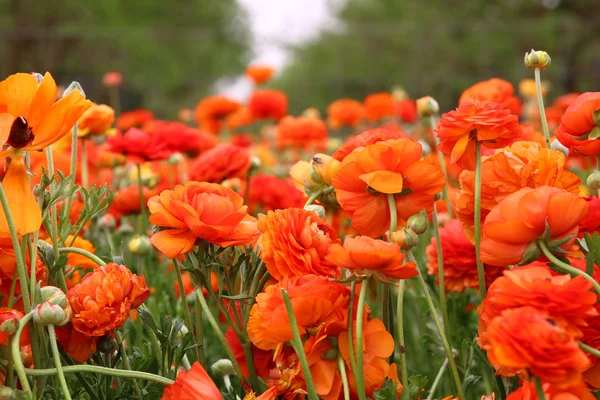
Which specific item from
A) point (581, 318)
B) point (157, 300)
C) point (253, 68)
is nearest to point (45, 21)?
point (253, 68)

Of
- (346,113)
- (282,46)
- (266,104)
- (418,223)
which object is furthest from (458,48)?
(418,223)

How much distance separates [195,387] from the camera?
1.99ft

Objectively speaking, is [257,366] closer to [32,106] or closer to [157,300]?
[32,106]

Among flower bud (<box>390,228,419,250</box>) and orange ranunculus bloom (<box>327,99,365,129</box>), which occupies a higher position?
orange ranunculus bloom (<box>327,99,365,129</box>)

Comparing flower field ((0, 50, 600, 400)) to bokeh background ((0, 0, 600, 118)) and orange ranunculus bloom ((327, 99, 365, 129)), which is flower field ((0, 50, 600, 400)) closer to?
orange ranunculus bloom ((327, 99, 365, 129))

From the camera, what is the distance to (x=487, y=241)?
621 mm

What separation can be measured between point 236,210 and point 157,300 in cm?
62

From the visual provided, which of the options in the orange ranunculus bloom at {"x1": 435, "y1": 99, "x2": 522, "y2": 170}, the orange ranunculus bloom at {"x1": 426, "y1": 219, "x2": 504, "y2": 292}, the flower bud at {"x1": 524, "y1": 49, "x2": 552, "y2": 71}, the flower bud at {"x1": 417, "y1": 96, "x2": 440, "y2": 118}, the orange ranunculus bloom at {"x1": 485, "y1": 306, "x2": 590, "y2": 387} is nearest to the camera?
the orange ranunculus bloom at {"x1": 485, "y1": 306, "x2": 590, "y2": 387}

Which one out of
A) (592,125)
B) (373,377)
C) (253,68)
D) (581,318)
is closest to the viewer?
(581,318)

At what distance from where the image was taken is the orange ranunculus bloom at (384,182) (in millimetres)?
668

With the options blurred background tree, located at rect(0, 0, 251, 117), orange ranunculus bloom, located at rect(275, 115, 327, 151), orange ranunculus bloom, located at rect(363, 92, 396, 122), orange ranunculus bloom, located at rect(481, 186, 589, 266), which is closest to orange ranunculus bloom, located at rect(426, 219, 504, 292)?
orange ranunculus bloom, located at rect(481, 186, 589, 266)

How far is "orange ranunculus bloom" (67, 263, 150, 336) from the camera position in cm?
66

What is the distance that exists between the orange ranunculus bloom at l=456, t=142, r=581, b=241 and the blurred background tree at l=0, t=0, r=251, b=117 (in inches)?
399

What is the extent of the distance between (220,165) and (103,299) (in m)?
0.79
